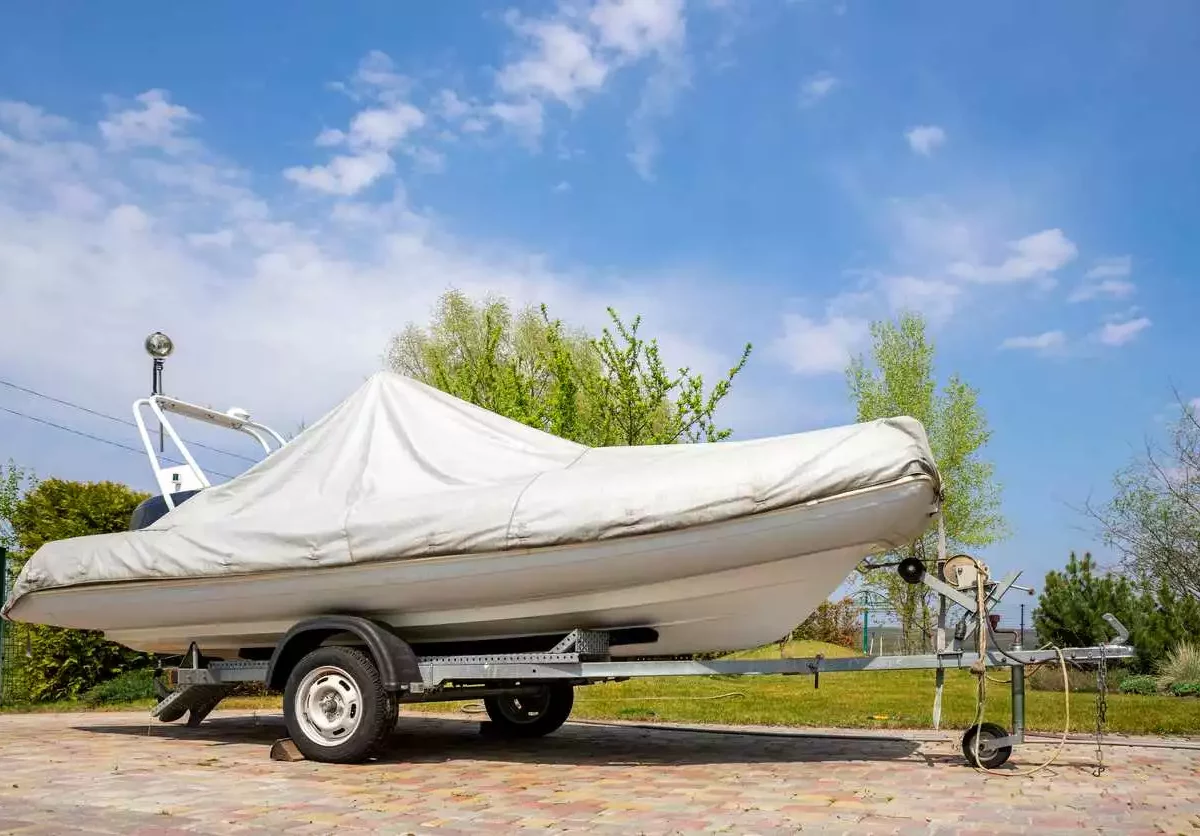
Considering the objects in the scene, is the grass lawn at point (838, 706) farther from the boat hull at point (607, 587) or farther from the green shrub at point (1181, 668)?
the boat hull at point (607, 587)

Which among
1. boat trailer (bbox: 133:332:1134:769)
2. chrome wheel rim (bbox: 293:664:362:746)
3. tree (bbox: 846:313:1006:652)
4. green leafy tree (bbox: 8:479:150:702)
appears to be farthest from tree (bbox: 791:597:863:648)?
chrome wheel rim (bbox: 293:664:362:746)

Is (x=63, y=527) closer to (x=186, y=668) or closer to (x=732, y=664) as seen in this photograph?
(x=186, y=668)

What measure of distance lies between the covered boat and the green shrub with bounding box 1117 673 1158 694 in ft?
37.0

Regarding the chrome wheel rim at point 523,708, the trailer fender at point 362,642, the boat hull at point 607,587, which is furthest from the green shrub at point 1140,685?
the trailer fender at point 362,642

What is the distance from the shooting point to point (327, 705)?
8125 millimetres

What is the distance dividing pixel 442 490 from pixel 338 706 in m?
1.75

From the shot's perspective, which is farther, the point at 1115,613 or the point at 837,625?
the point at 837,625

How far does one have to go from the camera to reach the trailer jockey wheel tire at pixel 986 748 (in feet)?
24.5

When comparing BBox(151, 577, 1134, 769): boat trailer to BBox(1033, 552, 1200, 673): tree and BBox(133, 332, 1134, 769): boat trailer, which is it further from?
BBox(1033, 552, 1200, 673): tree

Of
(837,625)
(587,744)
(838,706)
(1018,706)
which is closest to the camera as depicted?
(1018,706)

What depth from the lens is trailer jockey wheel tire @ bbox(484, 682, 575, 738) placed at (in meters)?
9.90

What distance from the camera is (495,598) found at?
7805 millimetres

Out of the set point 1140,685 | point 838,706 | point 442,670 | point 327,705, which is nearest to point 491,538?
point 442,670

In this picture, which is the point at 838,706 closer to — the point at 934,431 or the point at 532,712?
the point at 532,712
